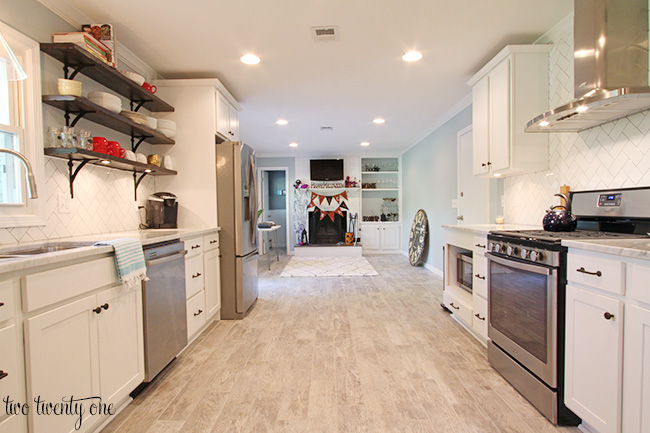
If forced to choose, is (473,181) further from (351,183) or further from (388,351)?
(351,183)

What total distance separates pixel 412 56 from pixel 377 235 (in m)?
5.13

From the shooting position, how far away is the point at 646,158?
1.71m

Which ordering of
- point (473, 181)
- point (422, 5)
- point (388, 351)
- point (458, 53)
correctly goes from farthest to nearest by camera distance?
point (473, 181)
point (458, 53)
point (388, 351)
point (422, 5)

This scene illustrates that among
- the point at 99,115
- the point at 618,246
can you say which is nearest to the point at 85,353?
the point at 99,115

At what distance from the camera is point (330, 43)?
2490 millimetres

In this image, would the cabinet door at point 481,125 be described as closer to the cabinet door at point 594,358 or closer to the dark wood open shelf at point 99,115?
the cabinet door at point 594,358

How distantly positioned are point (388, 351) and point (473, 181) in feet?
8.27

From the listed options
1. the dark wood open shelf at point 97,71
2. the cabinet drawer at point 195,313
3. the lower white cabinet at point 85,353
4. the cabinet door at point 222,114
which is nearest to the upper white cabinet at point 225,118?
the cabinet door at point 222,114

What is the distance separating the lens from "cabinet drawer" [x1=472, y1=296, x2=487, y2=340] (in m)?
2.27

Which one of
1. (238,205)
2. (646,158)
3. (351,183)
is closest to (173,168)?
(238,205)

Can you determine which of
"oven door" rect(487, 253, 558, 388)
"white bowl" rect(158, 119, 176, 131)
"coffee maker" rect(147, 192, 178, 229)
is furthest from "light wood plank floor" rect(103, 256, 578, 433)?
"white bowl" rect(158, 119, 176, 131)

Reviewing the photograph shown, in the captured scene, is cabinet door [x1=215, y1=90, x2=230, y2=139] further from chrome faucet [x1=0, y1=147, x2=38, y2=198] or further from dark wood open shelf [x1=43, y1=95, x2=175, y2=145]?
chrome faucet [x1=0, y1=147, x2=38, y2=198]

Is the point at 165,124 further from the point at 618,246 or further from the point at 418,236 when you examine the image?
the point at 418,236

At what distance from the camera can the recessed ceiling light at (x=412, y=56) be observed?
265 cm
